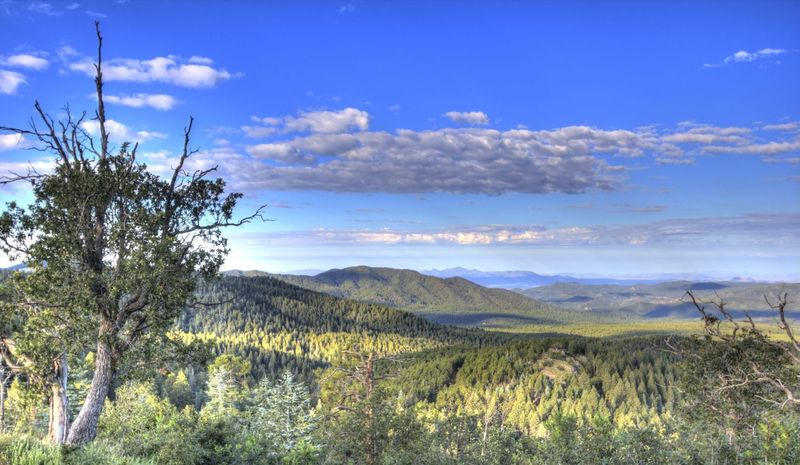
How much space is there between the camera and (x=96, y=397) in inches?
760

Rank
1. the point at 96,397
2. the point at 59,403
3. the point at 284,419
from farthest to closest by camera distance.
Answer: the point at 284,419, the point at 59,403, the point at 96,397

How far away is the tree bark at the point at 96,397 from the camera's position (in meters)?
18.8

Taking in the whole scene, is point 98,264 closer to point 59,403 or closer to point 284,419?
point 59,403

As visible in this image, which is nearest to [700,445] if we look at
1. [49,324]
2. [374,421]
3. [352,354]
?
[374,421]

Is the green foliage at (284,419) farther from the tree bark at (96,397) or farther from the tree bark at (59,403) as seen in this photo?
the tree bark at (96,397)

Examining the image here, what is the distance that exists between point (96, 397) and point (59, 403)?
1.88 m

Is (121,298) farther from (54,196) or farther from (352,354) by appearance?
A: (352,354)

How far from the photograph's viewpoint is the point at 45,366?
18750 millimetres

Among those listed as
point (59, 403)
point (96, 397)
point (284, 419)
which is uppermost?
point (96, 397)

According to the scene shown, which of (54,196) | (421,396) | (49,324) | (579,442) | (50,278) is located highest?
(54,196)

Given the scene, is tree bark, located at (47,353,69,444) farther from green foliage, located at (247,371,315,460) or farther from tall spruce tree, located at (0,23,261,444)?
green foliage, located at (247,371,315,460)

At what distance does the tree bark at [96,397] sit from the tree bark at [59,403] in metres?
0.46

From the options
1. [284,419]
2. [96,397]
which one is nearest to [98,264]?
[96,397]

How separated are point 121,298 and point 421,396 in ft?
408
